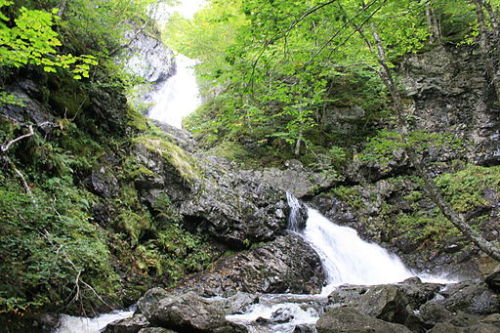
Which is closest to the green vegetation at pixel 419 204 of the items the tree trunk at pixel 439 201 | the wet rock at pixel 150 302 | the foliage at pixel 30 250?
the tree trunk at pixel 439 201

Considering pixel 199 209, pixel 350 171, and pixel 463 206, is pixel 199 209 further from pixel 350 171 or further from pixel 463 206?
pixel 463 206

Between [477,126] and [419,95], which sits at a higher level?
[419,95]

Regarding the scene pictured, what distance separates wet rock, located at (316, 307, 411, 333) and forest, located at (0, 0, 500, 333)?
38 mm

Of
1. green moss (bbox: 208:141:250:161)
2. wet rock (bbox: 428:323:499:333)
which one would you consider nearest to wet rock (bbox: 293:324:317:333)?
wet rock (bbox: 428:323:499:333)

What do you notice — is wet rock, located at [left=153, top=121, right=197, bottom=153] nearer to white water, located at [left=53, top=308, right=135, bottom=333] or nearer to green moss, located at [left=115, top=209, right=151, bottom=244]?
green moss, located at [left=115, top=209, right=151, bottom=244]

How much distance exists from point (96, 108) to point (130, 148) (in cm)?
132

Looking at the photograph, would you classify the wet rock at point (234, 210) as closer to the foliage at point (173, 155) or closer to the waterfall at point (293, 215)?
the waterfall at point (293, 215)

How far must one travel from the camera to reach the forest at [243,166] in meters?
3.83

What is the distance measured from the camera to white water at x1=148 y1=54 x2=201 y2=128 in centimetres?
2012

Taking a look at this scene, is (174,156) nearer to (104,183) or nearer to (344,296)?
(104,183)

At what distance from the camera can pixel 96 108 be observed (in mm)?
7898

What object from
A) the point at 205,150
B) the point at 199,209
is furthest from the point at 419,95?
the point at 199,209

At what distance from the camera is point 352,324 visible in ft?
13.0

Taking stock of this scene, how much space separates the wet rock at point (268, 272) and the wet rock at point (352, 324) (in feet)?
11.4
